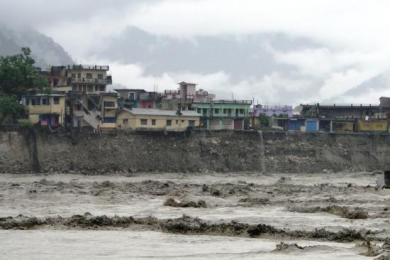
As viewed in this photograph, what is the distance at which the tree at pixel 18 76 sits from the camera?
5950 centimetres

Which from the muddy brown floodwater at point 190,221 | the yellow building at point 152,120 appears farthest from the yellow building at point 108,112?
the muddy brown floodwater at point 190,221

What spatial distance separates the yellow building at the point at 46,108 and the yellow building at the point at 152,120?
4.28m

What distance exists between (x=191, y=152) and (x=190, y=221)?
3394 cm

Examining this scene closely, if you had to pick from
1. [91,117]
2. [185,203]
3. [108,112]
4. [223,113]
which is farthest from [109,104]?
[185,203]

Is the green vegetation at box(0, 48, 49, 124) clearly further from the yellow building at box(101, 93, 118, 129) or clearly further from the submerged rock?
the submerged rock

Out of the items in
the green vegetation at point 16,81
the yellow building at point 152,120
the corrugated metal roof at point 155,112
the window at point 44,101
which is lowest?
the yellow building at point 152,120

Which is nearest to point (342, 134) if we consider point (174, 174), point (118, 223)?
point (174, 174)

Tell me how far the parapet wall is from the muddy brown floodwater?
9.86 meters

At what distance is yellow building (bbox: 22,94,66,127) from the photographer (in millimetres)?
62750

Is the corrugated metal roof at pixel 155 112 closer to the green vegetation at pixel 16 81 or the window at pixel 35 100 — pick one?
the window at pixel 35 100

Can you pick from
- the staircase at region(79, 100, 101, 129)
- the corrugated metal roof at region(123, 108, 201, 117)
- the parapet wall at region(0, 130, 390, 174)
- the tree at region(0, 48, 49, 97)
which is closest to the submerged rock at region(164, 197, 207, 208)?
the parapet wall at region(0, 130, 390, 174)

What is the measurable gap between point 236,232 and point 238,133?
125ft

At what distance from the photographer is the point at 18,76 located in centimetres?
5997
